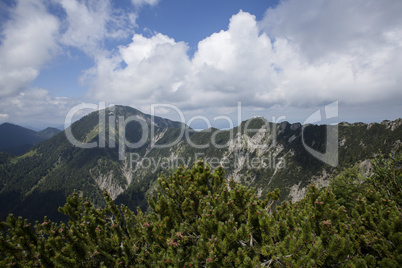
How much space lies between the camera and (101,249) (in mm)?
8156

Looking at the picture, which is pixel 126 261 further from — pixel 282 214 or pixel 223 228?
pixel 282 214

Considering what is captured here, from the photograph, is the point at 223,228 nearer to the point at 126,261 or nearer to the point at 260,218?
the point at 260,218

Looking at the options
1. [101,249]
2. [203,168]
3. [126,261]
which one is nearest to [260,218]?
[203,168]

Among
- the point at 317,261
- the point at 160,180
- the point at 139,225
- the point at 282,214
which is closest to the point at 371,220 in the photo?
the point at 282,214

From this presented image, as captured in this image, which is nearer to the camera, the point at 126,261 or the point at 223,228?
the point at 223,228

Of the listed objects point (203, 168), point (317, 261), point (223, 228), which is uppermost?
point (203, 168)

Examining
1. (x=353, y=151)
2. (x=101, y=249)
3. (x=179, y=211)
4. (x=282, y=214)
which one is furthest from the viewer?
(x=353, y=151)

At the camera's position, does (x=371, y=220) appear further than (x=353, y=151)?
No

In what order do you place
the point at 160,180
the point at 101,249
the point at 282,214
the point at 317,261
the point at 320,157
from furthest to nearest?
the point at 320,157, the point at 160,180, the point at 282,214, the point at 101,249, the point at 317,261

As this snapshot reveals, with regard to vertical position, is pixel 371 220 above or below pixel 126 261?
above

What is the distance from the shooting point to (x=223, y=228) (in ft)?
23.4

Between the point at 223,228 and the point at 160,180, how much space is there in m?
5.43

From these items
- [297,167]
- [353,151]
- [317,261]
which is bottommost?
[297,167]

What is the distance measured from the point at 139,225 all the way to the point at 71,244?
451 cm
